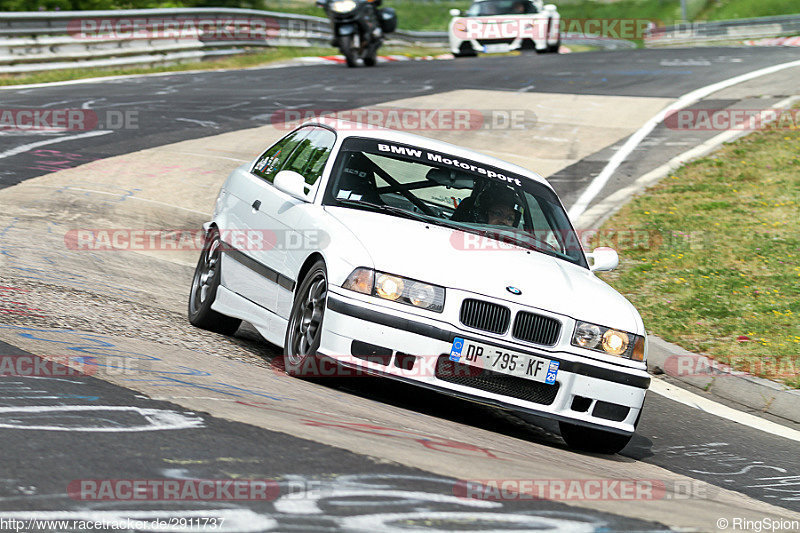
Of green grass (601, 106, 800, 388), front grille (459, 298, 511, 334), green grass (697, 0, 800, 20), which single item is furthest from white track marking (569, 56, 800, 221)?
green grass (697, 0, 800, 20)

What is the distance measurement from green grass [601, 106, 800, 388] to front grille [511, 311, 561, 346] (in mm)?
2782

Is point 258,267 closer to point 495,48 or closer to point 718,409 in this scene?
point 718,409

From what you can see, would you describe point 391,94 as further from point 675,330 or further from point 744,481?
point 744,481

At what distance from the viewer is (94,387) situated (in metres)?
5.20

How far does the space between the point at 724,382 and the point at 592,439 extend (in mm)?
2205

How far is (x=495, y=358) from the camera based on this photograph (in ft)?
19.5

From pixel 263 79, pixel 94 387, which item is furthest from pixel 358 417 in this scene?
pixel 263 79

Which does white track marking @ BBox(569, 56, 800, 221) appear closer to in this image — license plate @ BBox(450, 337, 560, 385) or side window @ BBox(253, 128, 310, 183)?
side window @ BBox(253, 128, 310, 183)

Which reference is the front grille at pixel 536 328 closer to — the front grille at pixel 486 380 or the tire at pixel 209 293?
the front grille at pixel 486 380

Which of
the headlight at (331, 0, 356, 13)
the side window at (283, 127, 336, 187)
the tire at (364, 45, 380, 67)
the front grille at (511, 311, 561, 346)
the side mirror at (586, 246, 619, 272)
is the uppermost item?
the headlight at (331, 0, 356, 13)

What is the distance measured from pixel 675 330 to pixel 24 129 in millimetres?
10965

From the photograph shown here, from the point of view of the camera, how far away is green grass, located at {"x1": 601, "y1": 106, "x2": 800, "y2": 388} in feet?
29.7

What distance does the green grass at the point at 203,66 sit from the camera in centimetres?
2345

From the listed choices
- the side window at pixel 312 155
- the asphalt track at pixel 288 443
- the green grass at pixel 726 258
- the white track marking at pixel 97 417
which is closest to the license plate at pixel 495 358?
the asphalt track at pixel 288 443
